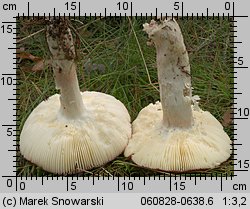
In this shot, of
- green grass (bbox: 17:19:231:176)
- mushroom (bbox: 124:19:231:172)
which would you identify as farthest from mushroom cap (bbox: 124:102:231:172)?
green grass (bbox: 17:19:231:176)

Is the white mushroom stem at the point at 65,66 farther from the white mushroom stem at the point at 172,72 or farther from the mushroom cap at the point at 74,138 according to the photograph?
the white mushroom stem at the point at 172,72

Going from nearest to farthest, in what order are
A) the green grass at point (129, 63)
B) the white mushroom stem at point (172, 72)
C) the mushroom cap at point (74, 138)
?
the white mushroom stem at point (172, 72), the mushroom cap at point (74, 138), the green grass at point (129, 63)

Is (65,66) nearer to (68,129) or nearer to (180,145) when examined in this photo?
(68,129)

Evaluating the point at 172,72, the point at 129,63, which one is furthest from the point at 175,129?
the point at 129,63

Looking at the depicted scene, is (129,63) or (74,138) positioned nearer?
(74,138)

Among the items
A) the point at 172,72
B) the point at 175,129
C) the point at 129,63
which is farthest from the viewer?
the point at 129,63

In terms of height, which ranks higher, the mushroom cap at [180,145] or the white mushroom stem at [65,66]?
the white mushroom stem at [65,66]

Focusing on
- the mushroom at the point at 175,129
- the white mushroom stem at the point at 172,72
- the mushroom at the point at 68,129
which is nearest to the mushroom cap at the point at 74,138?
the mushroom at the point at 68,129
